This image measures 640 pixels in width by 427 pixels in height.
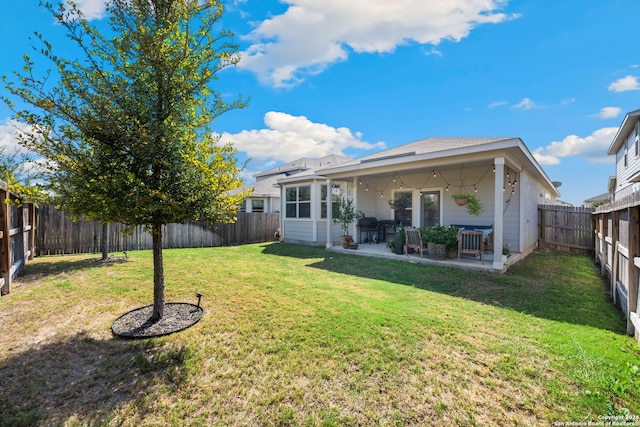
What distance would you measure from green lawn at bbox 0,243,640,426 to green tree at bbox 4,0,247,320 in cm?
148

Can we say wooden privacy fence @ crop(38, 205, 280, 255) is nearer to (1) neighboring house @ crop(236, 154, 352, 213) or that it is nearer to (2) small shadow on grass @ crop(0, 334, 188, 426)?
(2) small shadow on grass @ crop(0, 334, 188, 426)

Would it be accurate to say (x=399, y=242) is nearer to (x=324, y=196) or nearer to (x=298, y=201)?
(x=324, y=196)

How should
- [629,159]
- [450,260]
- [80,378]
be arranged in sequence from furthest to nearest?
→ [629,159] < [450,260] < [80,378]

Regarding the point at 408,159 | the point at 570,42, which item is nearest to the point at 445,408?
the point at 408,159

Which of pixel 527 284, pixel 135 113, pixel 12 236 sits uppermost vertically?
pixel 135 113

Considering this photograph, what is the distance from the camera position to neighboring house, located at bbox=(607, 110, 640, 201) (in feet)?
30.4

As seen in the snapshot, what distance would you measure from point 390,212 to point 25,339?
10.5 metres

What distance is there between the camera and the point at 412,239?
7.91m

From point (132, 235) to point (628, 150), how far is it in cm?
1951

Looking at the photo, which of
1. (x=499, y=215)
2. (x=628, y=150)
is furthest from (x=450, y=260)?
(x=628, y=150)

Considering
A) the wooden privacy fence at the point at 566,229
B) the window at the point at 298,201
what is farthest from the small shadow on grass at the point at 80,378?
the wooden privacy fence at the point at 566,229

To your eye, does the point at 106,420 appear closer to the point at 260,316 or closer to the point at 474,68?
the point at 260,316

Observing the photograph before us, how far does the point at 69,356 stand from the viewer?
9.18 feet

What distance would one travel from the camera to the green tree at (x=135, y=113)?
2.83 meters
